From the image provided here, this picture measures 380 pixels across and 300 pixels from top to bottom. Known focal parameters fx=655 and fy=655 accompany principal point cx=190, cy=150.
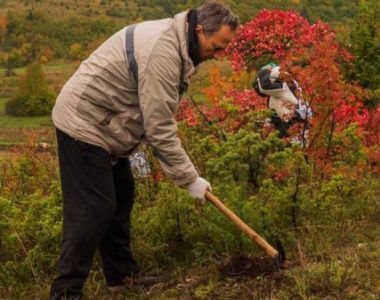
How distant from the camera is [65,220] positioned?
4.02 metres

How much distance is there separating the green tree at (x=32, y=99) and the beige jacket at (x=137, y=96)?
171 ft

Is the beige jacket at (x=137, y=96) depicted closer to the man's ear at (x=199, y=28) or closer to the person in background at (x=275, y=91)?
the man's ear at (x=199, y=28)

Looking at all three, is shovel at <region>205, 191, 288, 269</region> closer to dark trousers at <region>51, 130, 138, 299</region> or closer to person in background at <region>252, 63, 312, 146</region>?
dark trousers at <region>51, 130, 138, 299</region>

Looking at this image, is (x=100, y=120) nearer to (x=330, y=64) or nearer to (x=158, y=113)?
(x=158, y=113)

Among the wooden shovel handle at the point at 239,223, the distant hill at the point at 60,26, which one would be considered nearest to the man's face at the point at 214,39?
the wooden shovel handle at the point at 239,223

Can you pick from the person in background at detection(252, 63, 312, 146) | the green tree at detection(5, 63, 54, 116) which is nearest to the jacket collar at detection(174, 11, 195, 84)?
the person in background at detection(252, 63, 312, 146)

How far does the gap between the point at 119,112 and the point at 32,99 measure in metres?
52.7

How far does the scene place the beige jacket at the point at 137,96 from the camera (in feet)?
12.0

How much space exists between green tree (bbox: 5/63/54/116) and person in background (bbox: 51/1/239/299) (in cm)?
5205

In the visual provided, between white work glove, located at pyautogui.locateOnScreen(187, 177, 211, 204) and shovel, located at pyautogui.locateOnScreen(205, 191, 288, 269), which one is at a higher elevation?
white work glove, located at pyautogui.locateOnScreen(187, 177, 211, 204)

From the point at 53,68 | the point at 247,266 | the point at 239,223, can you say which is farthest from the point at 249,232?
the point at 53,68

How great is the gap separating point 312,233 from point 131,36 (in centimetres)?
214

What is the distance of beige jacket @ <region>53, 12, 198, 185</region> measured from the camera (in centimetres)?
364

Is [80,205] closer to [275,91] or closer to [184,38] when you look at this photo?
[184,38]
